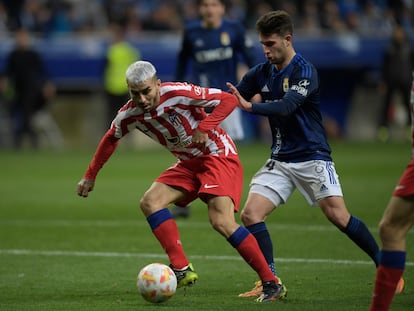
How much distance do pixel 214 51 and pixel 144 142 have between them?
1440 centimetres

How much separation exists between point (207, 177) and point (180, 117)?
1.63 ft

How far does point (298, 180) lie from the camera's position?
7.46 m

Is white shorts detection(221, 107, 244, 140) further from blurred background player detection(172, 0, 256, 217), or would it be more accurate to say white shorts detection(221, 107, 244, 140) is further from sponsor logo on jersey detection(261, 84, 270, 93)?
sponsor logo on jersey detection(261, 84, 270, 93)

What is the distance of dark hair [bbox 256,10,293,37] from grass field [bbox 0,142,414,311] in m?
1.97

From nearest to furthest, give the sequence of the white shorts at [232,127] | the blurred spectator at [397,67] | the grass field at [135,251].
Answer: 1. the grass field at [135,251]
2. the white shorts at [232,127]
3. the blurred spectator at [397,67]

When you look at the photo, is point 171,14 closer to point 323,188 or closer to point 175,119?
point 175,119

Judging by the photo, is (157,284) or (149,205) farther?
(149,205)

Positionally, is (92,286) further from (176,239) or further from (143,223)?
(143,223)

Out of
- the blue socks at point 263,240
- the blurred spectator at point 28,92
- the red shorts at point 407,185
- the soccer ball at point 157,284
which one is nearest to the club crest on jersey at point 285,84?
the blue socks at point 263,240

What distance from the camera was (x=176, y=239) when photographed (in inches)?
283

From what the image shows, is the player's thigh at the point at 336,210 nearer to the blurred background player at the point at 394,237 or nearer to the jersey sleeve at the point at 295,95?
the jersey sleeve at the point at 295,95

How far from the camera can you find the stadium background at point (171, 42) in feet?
77.7

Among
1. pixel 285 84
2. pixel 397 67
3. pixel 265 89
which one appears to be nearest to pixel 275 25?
pixel 285 84

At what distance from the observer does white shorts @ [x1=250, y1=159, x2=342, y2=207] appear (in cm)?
732
